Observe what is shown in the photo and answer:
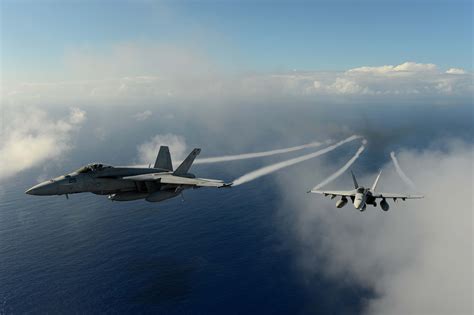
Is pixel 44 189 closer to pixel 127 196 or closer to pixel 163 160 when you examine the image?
pixel 127 196

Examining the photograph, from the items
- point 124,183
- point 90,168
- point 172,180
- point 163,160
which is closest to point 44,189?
point 90,168

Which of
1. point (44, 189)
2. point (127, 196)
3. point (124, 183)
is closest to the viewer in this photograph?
point (44, 189)

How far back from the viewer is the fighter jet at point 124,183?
43031mm

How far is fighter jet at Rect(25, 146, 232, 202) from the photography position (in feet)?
141

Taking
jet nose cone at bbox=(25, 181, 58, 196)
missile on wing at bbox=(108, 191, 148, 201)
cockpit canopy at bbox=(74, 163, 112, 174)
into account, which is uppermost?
cockpit canopy at bbox=(74, 163, 112, 174)

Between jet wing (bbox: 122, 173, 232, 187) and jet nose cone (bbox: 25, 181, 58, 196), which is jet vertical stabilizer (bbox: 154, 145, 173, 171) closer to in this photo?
jet wing (bbox: 122, 173, 232, 187)

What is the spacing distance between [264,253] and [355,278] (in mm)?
31299

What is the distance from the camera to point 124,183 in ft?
153

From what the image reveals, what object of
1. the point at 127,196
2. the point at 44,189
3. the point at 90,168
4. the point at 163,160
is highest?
the point at 90,168

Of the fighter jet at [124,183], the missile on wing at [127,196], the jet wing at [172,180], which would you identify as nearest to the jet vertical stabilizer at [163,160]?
the fighter jet at [124,183]

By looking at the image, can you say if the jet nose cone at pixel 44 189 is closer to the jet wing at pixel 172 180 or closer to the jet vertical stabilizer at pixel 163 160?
the jet wing at pixel 172 180

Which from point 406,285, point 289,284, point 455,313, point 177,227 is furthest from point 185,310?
point 455,313

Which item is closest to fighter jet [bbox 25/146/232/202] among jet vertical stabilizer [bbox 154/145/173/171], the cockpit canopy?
the cockpit canopy

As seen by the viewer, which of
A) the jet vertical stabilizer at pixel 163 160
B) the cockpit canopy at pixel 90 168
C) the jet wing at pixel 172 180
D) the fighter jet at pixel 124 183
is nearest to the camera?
the fighter jet at pixel 124 183
